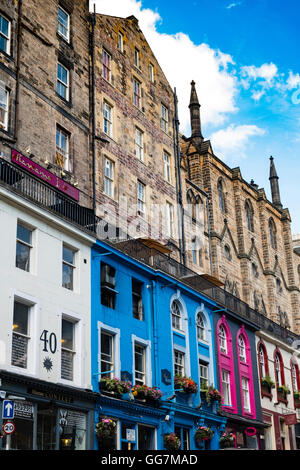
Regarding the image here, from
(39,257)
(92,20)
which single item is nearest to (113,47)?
(92,20)

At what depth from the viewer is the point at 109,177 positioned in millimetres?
32281

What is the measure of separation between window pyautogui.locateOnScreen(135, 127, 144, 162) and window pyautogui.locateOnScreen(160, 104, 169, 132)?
299 cm

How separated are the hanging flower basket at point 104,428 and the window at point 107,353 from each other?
1.80m

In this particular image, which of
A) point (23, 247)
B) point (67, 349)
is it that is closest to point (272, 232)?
point (67, 349)

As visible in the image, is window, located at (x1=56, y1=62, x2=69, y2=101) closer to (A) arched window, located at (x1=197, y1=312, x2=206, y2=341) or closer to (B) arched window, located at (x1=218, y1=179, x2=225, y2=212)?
(A) arched window, located at (x1=197, y1=312, x2=206, y2=341)

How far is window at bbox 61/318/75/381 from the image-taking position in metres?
23.5

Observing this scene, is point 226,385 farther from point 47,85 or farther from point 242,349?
point 47,85

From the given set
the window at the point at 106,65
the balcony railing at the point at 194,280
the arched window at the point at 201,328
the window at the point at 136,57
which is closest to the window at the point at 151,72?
the window at the point at 136,57

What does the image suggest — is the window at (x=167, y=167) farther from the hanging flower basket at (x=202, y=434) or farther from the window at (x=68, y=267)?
the hanging flower basket at (x=202, y=434)

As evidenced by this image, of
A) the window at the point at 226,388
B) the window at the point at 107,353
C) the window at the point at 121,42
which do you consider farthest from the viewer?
the window at the point at 121,42

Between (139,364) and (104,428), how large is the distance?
4554mm

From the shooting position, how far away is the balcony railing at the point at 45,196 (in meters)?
23.6
